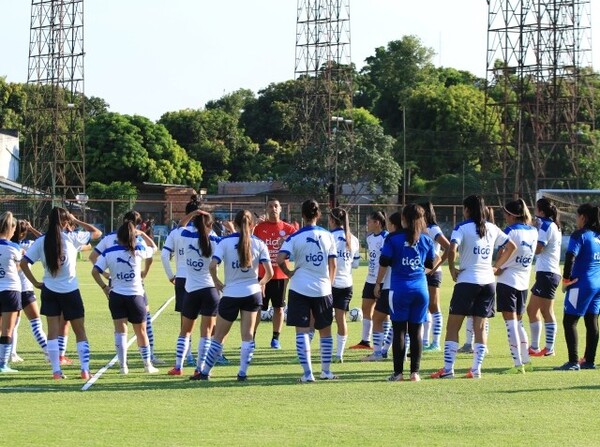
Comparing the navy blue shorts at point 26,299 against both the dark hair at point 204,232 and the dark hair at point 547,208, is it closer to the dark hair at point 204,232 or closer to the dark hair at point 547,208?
the dark hair at point 204,232

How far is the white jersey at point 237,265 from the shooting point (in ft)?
42.0

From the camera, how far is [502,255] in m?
13.8

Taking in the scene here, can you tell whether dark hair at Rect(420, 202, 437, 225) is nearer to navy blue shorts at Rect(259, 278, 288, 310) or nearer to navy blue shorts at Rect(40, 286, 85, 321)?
navy blue shorts at Rect(259, 278, 288, 310)

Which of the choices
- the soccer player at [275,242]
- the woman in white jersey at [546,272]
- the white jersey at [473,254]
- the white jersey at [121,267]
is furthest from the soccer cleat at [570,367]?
the white jersey at [121,267]

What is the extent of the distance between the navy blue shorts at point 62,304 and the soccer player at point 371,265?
183 inches

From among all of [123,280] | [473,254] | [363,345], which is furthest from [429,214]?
[123,280]

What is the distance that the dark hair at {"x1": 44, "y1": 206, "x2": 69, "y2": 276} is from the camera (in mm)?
13125

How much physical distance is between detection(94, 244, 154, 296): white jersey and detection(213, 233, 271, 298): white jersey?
4.11 feet

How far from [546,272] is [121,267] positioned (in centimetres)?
610

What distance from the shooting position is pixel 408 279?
12.8m

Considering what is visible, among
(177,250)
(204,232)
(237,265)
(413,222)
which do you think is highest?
(413,222)

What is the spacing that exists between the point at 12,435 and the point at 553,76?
2665 inches

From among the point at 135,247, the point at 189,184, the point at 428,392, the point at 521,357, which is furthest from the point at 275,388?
the point at 189,184

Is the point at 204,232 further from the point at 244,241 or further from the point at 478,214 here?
the point at 478,214
